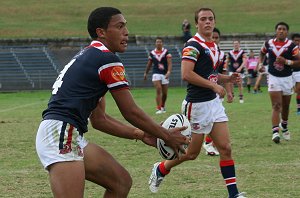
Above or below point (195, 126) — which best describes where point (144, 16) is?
below

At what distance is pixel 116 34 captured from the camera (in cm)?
632

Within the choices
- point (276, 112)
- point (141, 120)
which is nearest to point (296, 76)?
point (276, 112)

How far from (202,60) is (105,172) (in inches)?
143

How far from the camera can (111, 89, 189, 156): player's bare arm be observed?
19.9 ft

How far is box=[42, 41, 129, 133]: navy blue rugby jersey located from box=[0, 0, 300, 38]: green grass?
40780mm

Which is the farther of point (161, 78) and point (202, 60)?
point (161, 78)

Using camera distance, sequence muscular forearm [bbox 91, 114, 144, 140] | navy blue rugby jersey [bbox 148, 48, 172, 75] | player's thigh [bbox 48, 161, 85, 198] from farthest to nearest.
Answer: navy blue rugby jersey [bbox 148, 48, 172, 75] → muscular forearm [bbox 91, 114, 144, 140] → player's thigh [bbox 48, 161, 85, 198]

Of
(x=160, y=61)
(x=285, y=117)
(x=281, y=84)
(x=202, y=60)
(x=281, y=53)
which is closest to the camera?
(x=202, y=60)

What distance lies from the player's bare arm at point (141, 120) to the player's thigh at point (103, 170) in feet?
1.96

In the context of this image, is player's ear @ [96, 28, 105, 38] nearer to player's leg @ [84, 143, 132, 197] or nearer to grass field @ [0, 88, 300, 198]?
player's leg @ [84, 143, 132, 197]

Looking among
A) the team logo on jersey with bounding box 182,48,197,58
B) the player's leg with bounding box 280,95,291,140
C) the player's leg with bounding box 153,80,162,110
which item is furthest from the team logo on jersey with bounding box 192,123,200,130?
the player's leg with bounding box 153,80,162,110

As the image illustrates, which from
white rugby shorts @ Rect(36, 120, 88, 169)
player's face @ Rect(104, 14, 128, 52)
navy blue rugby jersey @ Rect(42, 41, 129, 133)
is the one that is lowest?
white rugby shorts @ Rect(36, 120, 88, 169)

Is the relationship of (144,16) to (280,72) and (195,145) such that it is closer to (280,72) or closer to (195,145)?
(280,72)

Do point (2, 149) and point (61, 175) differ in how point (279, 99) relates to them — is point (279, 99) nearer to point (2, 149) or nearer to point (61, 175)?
point (2, 149)
